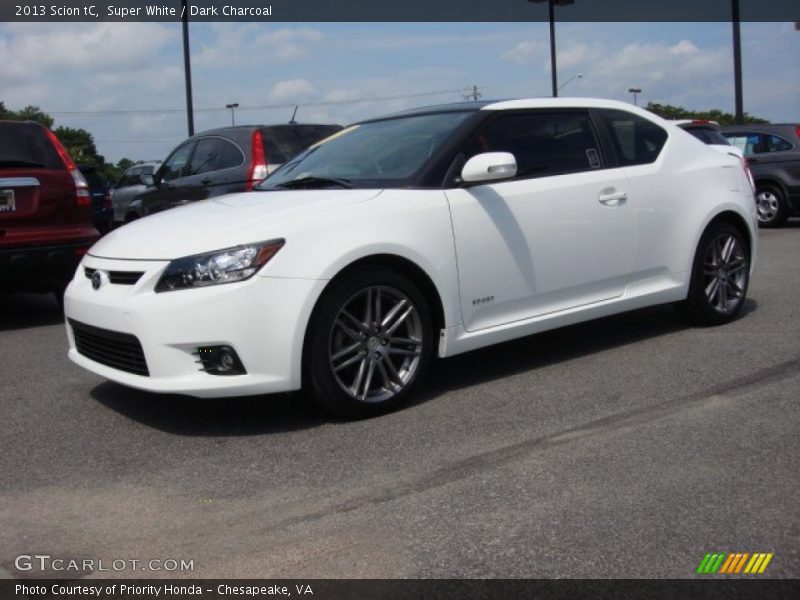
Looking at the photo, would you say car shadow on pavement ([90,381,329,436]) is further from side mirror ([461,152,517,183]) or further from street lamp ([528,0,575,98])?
street lamp ([528,0,575,98])

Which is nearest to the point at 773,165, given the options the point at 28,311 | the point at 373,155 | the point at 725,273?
the point at 725,273

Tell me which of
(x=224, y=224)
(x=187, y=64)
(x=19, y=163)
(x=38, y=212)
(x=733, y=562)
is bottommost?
(x=733, y=562)

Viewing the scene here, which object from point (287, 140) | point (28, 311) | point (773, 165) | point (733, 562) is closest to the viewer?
point (733, 562)

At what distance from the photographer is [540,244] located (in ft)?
16.7

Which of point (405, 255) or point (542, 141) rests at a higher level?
point (542, 141)

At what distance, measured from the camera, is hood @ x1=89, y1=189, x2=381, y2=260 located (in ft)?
13.8

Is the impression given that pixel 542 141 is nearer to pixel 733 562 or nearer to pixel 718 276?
pixel 718 276

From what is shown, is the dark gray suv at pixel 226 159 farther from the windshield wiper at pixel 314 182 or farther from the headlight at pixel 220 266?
the headlight at pixel 220 266

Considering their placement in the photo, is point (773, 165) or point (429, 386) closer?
point (429, 386)

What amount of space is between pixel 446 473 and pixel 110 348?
1.87 meters

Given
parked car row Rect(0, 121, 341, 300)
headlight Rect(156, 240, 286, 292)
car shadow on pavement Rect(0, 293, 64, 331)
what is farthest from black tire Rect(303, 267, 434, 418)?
car shadow on pavement Rect(0, 293, 64, 331)

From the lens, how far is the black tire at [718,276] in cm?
608

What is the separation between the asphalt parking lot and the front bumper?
0.30 meters

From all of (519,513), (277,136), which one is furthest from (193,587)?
(277,136)
